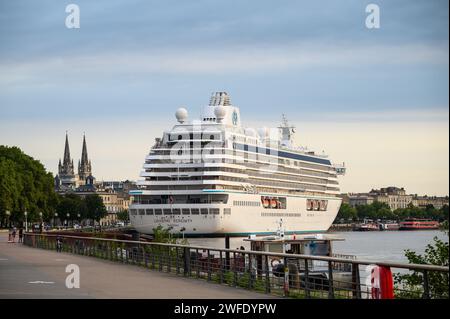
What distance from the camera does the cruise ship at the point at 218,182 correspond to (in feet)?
334

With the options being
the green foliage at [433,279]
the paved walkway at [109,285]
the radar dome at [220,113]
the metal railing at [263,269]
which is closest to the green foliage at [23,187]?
the radar dome at [220,113]

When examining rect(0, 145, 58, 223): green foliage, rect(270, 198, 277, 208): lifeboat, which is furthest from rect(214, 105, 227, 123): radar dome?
rect(0, 145, 58, 223): green foliage

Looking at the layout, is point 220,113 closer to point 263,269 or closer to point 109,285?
point 263,269

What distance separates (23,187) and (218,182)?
1352 inches

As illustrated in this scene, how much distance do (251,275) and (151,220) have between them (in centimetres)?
8247

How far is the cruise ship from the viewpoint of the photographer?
102 meters

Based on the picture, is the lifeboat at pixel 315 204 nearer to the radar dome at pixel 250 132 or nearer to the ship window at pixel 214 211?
the radar dome at pixel 250 132

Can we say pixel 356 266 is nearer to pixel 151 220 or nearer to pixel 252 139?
pixel 151 220

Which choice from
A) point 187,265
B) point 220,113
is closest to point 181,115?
point 220,113

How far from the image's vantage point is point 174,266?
28.0 m

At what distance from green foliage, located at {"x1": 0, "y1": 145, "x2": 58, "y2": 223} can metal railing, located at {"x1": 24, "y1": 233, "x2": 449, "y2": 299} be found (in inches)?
2926

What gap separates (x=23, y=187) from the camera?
126250 millimetres

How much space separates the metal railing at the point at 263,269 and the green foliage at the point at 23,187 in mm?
74322
